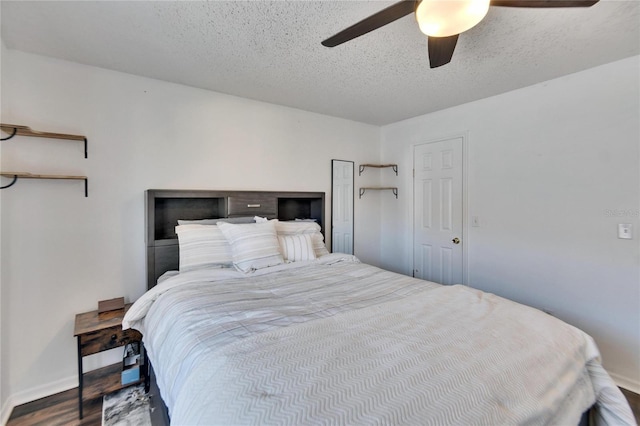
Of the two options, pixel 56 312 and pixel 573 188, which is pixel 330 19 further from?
pixel 56 312

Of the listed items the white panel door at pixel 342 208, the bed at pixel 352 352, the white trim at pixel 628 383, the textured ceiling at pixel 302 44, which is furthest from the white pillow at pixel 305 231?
the white trim at pixel 628 383

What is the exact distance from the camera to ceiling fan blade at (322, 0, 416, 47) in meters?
1.24

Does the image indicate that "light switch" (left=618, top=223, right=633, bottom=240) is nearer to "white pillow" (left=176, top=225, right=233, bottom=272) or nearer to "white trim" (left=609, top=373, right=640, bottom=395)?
"white trim" (left=609, top=373, right=640, bottom=395)

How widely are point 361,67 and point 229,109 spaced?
139 centimetres

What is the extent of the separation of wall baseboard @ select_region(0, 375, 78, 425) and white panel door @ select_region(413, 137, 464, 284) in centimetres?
361

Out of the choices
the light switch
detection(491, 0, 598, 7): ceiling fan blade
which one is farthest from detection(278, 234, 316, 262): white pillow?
the light switch

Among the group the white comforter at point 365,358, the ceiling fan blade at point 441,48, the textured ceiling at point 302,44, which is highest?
the textured ceiling at point 302,44

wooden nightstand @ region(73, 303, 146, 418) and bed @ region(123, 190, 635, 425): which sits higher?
bed @ region(123, 190, 635, 425)

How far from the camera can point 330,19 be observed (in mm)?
1666

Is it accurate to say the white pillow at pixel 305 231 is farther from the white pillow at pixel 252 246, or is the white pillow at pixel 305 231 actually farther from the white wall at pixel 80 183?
the white wall at pixel 80 183

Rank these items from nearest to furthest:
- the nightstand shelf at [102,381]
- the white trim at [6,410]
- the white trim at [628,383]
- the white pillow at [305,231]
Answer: the white trim at [6,410] < the nightstand shelf at [102,381] < the white trim at [628,383] < the white pillow at [305,231]

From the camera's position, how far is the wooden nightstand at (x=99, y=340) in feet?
6.05

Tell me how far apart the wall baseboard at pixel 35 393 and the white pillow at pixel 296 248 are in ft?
6.16

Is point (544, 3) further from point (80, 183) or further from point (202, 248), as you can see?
point (80, 183)
